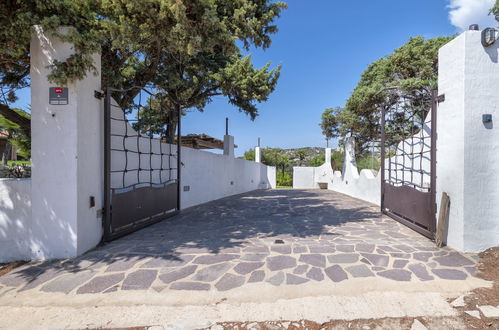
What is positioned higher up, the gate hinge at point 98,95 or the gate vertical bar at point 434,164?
the gate hinge at point 98,95

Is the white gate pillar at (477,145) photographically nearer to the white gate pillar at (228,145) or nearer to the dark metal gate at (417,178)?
the dark metal gate at (417,178)

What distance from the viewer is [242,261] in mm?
3117

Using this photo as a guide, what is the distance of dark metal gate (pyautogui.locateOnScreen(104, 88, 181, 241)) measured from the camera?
3881 mm

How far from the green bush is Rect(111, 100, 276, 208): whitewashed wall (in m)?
7.55

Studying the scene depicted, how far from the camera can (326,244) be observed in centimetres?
374

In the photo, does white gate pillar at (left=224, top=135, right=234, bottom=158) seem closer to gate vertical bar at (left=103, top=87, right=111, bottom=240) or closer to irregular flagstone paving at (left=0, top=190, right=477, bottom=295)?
irregular flagstone paving at (left=0, top=190, right=477, bottom=295)

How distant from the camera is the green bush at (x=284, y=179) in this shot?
69.6 ft

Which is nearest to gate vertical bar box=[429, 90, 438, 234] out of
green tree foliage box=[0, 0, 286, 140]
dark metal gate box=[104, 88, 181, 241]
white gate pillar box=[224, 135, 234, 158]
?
green tree foliage box=[0, 0, 286, 140]

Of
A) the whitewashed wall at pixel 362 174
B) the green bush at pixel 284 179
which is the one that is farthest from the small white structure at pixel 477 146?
the green bush at pixel 284 179

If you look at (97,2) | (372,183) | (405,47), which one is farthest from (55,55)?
A: (405,47)

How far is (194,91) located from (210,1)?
17.7ft

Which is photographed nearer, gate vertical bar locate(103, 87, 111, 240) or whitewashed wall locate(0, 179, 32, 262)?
whitewashed wall locate(0, 179, 32, 262)

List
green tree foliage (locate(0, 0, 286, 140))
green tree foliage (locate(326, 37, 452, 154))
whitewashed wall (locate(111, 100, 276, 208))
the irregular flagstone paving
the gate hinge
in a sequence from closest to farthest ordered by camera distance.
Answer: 1. the irregular flagstone paving
2. green tree foliage (locate(0, 0, 286, 140))
3. the gate hinge
4. whitewashed wall (locate(111, 100, 276, 208))
5. green tree foliage (locate(326, 37, 452, 154))

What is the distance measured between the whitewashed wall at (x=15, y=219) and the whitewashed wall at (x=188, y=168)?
1.30 m
